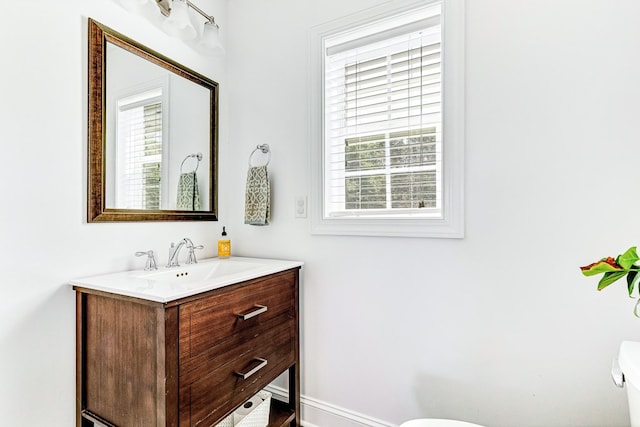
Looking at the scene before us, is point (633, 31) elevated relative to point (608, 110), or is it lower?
elevated

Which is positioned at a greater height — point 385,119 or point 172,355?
point 385,119

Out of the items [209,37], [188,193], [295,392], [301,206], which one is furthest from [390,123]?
[295,392]

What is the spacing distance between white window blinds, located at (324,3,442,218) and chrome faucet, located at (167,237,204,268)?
0.72 metres

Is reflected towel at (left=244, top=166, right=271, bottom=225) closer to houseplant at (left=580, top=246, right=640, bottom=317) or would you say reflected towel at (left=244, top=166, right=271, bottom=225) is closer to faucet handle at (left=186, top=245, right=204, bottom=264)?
faucet handle at (left=186, top=245, right=204, bottom=264)

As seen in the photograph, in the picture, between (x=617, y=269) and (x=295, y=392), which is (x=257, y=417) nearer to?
(x=295, y=392)

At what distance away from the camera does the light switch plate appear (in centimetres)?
179

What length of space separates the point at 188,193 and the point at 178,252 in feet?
1.09

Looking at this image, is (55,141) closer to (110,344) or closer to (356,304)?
(110,344)

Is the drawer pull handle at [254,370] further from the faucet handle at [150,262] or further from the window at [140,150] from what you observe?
the window at [140,150]

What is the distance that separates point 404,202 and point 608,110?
0.81m

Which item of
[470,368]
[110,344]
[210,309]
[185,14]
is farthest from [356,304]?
[185,14]

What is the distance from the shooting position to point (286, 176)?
6.06 feet

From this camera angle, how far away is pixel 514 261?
4.28ft

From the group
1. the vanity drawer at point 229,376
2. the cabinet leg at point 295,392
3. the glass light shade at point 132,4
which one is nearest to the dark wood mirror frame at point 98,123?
the glass light shade at point 132,4
